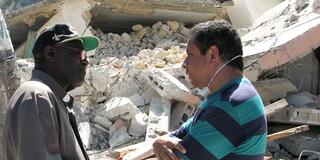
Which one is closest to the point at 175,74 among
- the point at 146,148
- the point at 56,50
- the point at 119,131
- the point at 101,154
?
the point at 119,131

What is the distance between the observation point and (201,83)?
2377 mm

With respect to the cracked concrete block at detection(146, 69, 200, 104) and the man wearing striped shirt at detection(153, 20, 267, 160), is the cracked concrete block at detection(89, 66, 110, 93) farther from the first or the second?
the man wearing striped shirt at detection(153, 20, 267, 160)

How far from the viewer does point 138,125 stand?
6.50 m

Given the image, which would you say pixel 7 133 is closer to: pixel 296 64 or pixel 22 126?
pixel 22 126

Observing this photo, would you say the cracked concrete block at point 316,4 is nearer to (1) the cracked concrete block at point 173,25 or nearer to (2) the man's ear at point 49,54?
(1) the cracked concrete block at point 173,25

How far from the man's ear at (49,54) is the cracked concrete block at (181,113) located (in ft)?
12.9

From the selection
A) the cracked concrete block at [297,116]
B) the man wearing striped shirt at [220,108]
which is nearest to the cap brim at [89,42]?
the man wearing striped shirt at [220,108]

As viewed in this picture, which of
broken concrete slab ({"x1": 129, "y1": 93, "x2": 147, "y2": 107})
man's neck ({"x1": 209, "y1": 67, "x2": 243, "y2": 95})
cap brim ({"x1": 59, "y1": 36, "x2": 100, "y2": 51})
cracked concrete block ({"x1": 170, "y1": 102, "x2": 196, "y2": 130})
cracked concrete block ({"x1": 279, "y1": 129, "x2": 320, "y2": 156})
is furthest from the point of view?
broken concrete slab ({"x1": 129, "y1": 93, "x2": 147, "y2": 107})

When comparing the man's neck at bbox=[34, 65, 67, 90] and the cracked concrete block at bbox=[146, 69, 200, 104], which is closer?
the man's neck at bbox=[34, 65, 67, 90]

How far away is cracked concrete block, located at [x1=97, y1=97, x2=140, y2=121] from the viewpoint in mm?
6586

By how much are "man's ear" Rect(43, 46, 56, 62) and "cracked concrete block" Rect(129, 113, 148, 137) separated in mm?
3818

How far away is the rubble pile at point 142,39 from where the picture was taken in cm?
880

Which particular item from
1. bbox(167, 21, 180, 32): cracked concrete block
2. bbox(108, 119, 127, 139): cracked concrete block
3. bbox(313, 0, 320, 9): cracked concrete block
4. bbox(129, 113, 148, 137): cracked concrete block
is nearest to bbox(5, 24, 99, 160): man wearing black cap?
bbox(129, 113, 148, 137): cracked concrete block

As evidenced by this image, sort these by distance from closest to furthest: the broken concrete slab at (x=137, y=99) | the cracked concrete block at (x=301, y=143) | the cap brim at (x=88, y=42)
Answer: the cap brim at (x=88, y=42) < the cracked concrete block at (x=301, y=143) < the broken concrete slab at (x=137, y=99)
